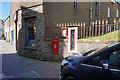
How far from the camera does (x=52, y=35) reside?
7.08 m

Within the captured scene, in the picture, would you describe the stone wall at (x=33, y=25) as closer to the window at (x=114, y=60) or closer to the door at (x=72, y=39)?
the door at (x=72, y=39)

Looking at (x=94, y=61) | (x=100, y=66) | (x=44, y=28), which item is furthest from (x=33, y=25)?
(x=100, y=66)

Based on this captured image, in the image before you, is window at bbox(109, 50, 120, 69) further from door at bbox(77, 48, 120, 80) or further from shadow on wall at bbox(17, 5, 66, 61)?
shadow on wall at bbox(17, 5, 66, 61)

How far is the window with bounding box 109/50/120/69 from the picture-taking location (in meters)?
2.17

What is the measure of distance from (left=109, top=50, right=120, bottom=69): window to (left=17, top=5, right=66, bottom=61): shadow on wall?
13.4 ft

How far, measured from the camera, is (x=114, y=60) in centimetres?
230

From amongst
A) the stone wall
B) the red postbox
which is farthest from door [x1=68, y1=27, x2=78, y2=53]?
the stone wall

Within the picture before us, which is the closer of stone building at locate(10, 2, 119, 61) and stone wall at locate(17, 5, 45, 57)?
stone building at locate(10, 2, 119, 61)

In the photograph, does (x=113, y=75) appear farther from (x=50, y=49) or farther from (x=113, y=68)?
(x=50, y=49)

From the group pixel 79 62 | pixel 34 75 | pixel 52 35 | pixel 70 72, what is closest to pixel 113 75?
pixel 79 62

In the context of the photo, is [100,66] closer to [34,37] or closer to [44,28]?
[44,28]

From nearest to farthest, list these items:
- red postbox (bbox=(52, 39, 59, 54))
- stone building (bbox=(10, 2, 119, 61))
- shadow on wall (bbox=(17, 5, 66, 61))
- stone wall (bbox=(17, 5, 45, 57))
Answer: stone building (bbox=(10, 2, 119, 61)) < red postbox (bbox=(52, 39, 59, 54)) < shadow on wall (bbox=(17, 5, 66, 61)) < stone wall (bbox=(17, 5, 45, 57))

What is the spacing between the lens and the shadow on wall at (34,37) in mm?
6789

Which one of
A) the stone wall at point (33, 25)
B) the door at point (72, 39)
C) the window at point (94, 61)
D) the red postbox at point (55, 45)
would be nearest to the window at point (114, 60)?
the window at point (94, 61)
